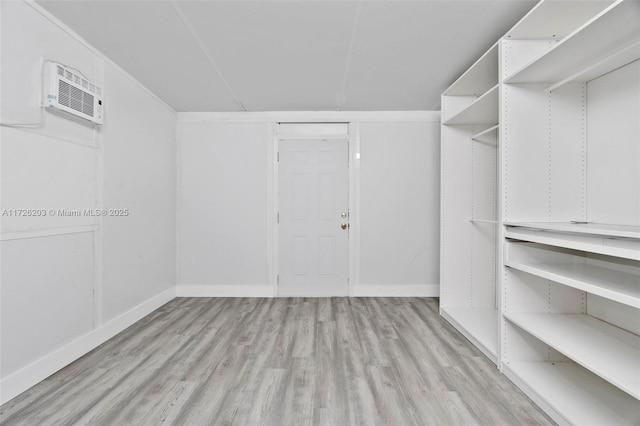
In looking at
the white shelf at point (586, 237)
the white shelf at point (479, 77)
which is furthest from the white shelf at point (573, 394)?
the white shelf at point (479, 77)

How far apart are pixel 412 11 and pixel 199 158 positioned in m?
3.08

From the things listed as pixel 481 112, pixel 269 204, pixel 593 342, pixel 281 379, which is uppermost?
pixel 481 112

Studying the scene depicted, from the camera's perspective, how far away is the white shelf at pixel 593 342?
144 centimetres

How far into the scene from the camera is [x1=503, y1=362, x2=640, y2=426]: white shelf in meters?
1.60

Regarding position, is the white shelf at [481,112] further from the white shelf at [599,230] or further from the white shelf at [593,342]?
the white shelf at [593,342]

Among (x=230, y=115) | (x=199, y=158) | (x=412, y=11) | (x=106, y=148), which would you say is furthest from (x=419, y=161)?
(x=106, y=148)

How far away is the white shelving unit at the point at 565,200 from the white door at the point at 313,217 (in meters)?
1.98

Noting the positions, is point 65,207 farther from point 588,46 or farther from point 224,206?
point 588,46

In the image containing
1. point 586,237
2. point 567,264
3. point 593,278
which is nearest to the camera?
point 586,237

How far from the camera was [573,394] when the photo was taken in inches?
70.4

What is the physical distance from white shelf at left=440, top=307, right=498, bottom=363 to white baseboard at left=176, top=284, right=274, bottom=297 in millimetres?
2196

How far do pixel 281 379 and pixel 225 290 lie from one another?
2229 millimetres

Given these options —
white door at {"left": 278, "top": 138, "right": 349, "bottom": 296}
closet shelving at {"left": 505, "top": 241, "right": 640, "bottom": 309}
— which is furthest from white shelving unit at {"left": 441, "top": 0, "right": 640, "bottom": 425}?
white door at {"left": 278, "top": 138, "right": 349, "bottom": 296}

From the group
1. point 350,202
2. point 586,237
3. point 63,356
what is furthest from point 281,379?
point 350,202
